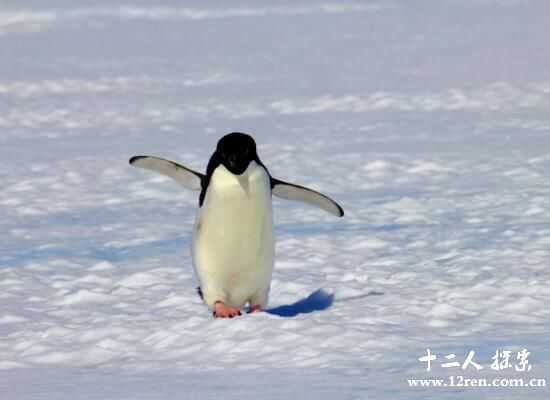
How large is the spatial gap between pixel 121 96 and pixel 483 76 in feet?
11.3

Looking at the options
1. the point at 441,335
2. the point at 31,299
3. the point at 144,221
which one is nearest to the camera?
the point at 441,335

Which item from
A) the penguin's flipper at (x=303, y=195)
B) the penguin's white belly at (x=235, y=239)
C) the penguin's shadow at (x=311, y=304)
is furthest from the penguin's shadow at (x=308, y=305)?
the penguin's flipper at (x=303, y=195)

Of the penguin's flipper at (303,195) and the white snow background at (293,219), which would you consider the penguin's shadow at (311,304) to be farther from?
the penguin's flipper at (303,195)

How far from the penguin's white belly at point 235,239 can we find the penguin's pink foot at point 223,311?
67mm

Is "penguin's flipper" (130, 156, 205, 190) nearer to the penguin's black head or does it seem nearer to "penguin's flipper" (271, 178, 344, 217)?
"penguin's flipper" (271, 178, 344, 217)

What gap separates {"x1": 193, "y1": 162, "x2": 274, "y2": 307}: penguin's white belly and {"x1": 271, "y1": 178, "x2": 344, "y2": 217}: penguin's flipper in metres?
0.24

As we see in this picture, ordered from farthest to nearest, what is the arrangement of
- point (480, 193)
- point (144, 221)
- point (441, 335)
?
1. point (480, 193)
2. point (144, 221)
3. point (441, 335)

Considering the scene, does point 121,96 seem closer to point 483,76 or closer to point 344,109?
point 344,109

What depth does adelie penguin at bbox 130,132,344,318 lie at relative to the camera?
15.2 ft

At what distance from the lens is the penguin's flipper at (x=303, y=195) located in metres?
5.04

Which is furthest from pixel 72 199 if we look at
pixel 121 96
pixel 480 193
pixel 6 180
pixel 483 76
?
pixel 483 76

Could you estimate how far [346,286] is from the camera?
539 cm

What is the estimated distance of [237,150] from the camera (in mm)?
4539

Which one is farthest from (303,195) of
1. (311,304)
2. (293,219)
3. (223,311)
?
(293,219)
